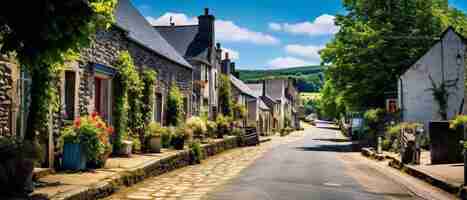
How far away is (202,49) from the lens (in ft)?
120

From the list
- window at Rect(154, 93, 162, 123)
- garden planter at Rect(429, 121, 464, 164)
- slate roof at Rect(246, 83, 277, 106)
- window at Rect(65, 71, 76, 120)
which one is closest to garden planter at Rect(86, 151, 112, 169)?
window at Rect(65, 71, 76, 120)

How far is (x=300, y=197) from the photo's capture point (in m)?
9.73

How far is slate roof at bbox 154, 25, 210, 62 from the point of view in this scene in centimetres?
3625

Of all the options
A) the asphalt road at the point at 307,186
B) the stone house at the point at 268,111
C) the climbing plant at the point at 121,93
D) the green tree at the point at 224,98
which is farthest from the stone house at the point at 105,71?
the stone house at the point at 268,111

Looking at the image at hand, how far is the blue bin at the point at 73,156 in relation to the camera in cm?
1130

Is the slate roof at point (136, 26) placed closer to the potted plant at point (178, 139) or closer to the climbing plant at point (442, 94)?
the potted plant at point (178, 139)

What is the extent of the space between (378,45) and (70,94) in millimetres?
23984

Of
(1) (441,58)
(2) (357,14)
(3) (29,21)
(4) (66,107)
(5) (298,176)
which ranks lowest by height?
→ (5) (298,176)

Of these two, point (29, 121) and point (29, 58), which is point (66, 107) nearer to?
point (29, 121)

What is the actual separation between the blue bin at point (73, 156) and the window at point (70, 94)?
2.06 m

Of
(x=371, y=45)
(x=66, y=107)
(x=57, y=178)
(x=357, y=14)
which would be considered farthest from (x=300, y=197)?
(x=357, y=14)

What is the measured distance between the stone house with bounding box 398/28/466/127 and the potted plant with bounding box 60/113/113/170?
22.5 metres

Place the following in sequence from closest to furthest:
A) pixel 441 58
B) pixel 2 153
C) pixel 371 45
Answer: pixel 2 153 → pixel 441 58 → pixel 371 45

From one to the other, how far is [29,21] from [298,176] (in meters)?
8.93
